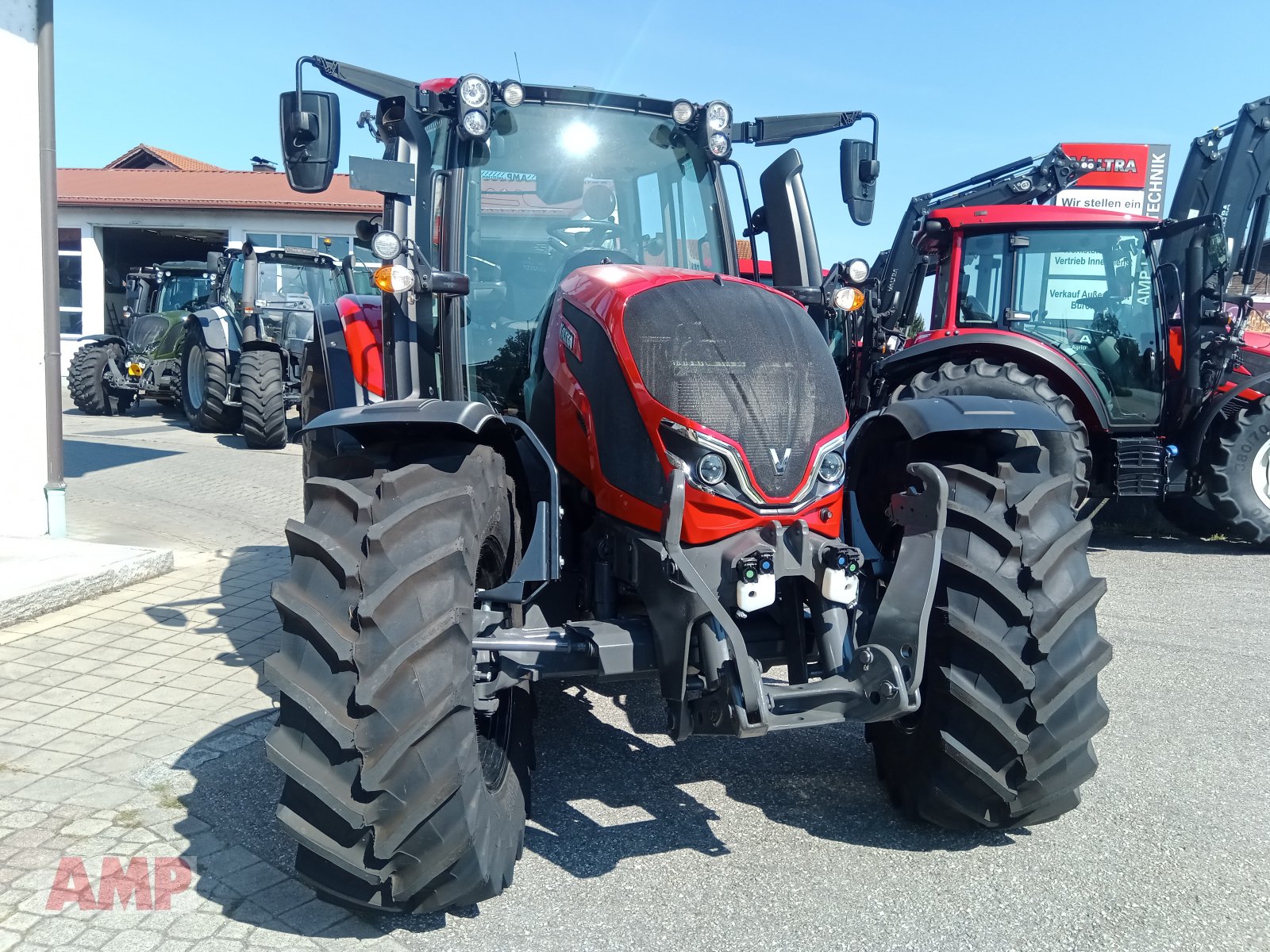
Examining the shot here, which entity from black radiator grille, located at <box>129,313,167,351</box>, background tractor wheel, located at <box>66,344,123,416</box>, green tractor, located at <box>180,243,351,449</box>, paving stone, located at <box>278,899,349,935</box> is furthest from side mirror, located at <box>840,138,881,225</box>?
background tractor wheel, located at <box>66,344,123,416</box>

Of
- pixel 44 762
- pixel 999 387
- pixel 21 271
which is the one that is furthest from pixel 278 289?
pixel 44 762

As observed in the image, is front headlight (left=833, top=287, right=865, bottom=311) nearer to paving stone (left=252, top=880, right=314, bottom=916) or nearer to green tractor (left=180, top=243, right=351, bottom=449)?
paving stone (left=252, top=880, right=314, bottom=916)

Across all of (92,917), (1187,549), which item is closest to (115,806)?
(92,917)

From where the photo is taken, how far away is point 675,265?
441 cm

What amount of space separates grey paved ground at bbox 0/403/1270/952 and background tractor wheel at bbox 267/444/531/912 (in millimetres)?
240

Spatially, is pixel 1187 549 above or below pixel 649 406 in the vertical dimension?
below

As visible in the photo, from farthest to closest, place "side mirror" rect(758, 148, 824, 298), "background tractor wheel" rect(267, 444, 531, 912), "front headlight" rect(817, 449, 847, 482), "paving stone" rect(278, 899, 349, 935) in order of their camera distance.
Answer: "side mirror" rect(758, 148, 824, 298) → "front headlight" rect(817, 449, 847, 482) → "paving stone" rect(278, 899, 349, 935) → "background tractor wheel" rect(267, 444, 531, 912)

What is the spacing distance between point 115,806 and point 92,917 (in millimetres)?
696

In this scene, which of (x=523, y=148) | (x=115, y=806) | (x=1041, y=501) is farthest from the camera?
(x=523, y=148)

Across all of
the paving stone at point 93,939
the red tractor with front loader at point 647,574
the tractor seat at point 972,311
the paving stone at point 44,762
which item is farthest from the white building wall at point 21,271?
the tractor seat at point 972,311

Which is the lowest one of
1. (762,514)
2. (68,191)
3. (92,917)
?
(92,917)

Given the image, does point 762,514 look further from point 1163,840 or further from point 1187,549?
point 1187,549

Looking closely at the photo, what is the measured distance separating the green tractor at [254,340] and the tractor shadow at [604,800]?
8.88 m

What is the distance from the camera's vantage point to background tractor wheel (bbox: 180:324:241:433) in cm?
1348
